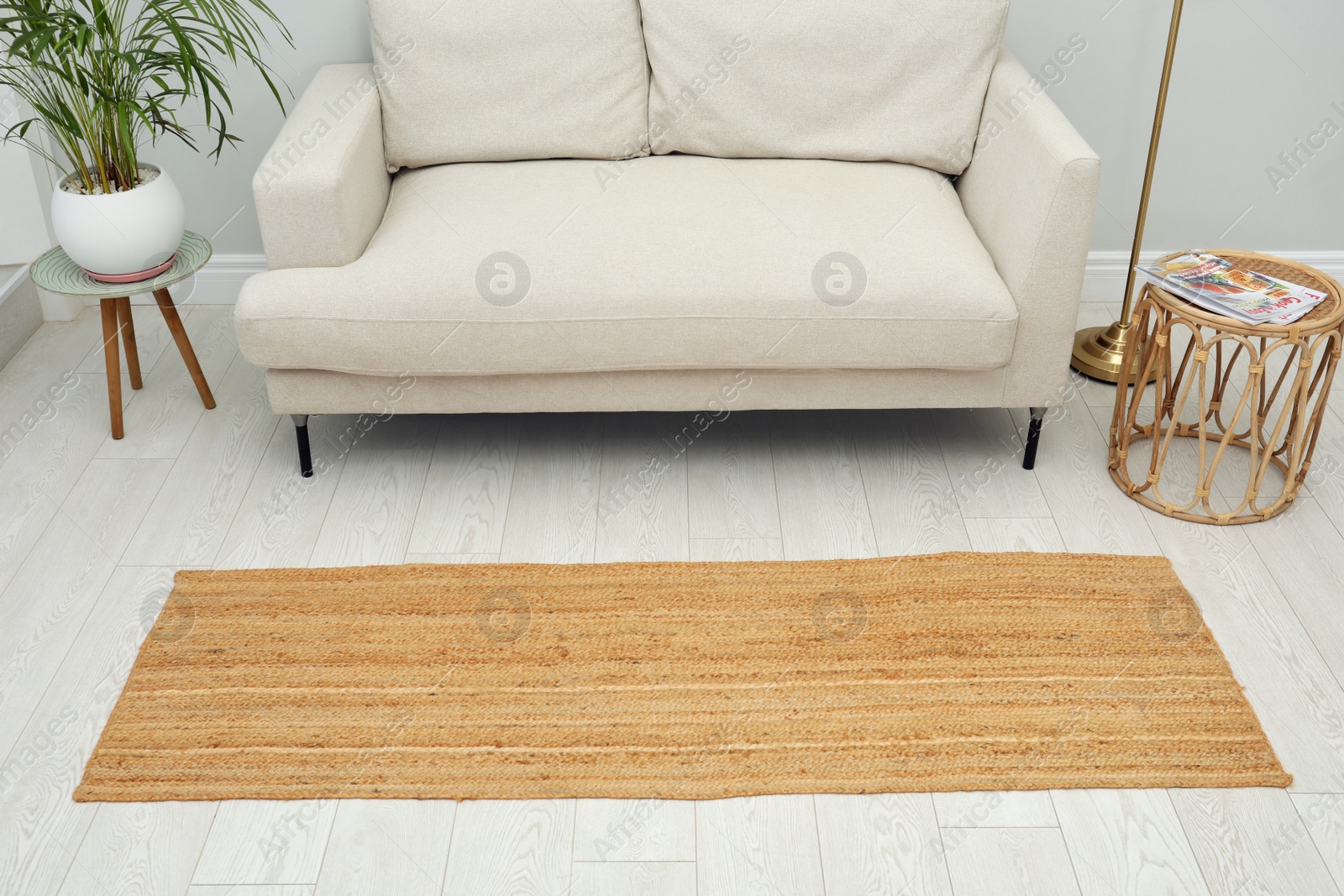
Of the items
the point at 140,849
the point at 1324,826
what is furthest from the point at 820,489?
the point at 140,849

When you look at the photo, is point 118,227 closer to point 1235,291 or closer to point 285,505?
point 285,505

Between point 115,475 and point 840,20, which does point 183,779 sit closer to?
point 115,475

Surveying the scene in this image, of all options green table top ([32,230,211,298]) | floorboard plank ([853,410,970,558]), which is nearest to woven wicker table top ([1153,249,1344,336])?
floorboard plank ([853,410,970,558])

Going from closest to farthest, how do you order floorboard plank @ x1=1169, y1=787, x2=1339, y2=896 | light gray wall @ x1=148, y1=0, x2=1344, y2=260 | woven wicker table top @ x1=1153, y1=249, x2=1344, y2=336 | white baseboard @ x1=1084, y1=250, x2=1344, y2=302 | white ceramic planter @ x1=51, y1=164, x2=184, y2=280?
floorboard plank @ x1=1169, y1=787, x2=1339, y2=896 < woven wicker table top @ x1=1153, y1=249, x2=1344, y2=336 < white ceramic planter @ x1=51, y1=164, x2=184, y2=280 < light gray wall @ x1=148, y1=0, x2=1344, y2=260 < white baseboard @ x1=1084, y1=250, x2=1344, y2=302

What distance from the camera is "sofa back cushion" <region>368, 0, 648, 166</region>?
2.44m

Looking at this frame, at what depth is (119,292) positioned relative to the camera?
232cm

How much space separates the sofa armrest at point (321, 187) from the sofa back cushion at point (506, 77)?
0.11 m

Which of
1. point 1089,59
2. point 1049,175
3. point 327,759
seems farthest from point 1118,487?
point 327,759

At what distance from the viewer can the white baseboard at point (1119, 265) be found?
2996 millimetres

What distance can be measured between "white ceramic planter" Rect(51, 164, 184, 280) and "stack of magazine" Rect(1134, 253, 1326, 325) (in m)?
1.94

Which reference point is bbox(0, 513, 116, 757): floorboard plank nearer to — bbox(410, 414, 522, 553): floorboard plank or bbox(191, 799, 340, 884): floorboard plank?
bbox(191, 799, 340, 884): floorboard plank

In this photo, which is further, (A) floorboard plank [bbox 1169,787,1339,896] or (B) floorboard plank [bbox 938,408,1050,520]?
(B) floorboard plank [bbox 938,408,1050,520]

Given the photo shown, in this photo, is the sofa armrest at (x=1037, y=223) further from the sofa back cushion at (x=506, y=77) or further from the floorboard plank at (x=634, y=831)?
the floorboard plank at (x=634, y=831)

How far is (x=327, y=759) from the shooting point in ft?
5.61
